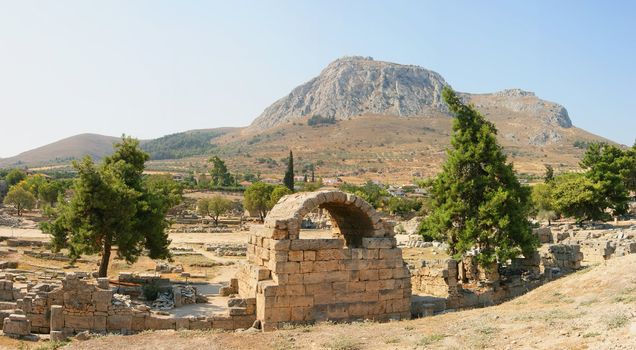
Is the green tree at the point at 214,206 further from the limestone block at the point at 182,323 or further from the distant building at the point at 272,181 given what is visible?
the limestone block at the point at 182,323

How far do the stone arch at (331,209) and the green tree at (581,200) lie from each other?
31.9 m

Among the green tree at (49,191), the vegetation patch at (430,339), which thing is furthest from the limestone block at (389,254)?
the green tree at (49,191)

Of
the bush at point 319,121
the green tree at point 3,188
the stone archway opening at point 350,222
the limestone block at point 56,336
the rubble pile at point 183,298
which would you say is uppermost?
the bush at point 319,121

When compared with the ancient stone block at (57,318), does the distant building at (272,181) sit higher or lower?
higher

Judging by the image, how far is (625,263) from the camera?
546 inches

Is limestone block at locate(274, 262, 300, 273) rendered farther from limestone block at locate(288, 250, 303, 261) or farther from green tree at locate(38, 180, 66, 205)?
green tree at locate(38, 180, 66, 205)

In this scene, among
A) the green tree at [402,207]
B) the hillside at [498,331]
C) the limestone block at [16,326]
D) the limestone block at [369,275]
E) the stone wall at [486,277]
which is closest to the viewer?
the hillside at [498,331]

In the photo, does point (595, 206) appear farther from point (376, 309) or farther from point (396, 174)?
point (396, 174)

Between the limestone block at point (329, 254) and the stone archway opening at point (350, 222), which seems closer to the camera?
the limestone block at point (329, 254)

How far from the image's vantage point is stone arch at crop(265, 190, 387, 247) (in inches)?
521

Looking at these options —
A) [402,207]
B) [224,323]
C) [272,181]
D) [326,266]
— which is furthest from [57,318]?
[272,181]

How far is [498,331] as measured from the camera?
963cm

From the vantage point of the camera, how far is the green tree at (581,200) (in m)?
41.7

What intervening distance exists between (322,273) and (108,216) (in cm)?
1155
